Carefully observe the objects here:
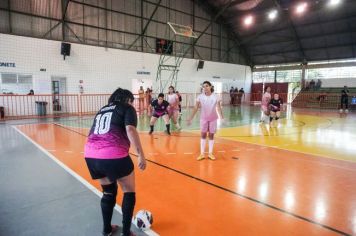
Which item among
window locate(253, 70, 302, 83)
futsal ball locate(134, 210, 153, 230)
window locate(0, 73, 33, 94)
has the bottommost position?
futsal ball locate(134, 210, 153, 230)

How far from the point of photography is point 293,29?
2655 cm

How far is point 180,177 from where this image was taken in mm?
4957

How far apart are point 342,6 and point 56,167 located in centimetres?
2608

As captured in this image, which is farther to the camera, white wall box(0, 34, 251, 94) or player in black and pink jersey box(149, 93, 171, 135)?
white wall box(0, 34, 251, 94)

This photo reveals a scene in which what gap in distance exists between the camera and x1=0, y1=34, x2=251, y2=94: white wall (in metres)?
16.4

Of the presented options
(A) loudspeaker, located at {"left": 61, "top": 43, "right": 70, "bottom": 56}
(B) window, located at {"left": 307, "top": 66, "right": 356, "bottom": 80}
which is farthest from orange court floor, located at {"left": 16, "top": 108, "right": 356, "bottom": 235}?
(B) window, located at {"left": 307, "top": 66, "right": 356, "bottom": 80}

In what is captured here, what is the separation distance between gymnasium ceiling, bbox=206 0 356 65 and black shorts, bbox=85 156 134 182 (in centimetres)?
2499

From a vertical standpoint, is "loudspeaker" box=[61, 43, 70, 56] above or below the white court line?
above

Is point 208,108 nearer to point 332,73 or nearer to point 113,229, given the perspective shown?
point 113,229

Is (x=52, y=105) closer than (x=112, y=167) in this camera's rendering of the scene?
No

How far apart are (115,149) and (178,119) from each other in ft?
39.1

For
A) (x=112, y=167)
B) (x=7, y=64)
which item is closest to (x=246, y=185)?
(x=112, y=167)

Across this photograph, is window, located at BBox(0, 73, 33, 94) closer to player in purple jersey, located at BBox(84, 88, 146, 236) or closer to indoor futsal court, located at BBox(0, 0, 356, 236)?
indoor futsal court, located at BBox(0, 0, 356, 236)

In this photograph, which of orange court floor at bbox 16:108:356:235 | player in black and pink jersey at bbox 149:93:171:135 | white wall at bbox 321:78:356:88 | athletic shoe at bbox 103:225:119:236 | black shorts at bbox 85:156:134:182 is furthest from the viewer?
white wall at bbox 321:78:356:88
